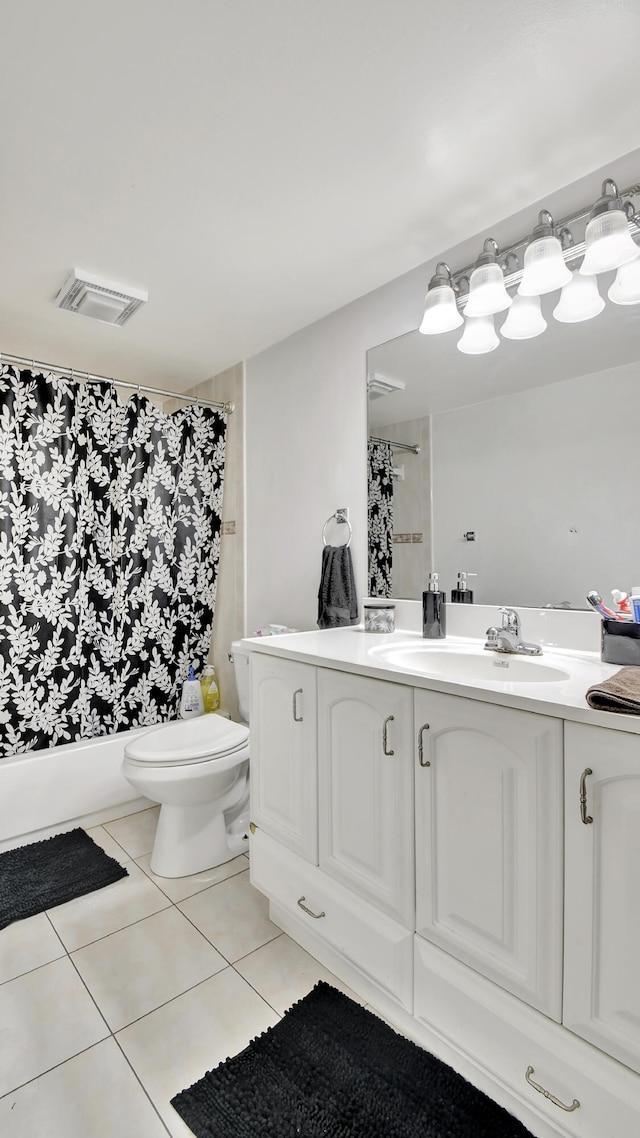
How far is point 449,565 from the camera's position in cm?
179

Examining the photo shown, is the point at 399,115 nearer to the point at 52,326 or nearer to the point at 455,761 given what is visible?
the point at 455,761

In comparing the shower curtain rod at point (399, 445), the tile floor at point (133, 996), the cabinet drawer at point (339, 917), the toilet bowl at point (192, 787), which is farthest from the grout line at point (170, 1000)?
the shower curtain rod at point (399, 445)

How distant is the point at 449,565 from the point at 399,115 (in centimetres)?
120

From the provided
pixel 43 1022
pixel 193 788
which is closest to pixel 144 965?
pixel 43 1022

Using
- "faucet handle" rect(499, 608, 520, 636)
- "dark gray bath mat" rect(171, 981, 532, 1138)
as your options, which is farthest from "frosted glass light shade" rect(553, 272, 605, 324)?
"dark gray bath mat" rect(171, 981, 532, 1138)

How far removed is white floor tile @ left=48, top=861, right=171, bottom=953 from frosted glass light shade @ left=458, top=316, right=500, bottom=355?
211 centimetres

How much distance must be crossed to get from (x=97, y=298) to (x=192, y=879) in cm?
221

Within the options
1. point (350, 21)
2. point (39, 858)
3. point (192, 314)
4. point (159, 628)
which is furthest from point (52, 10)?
point (39, 858)

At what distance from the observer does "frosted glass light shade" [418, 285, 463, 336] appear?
1.68 m

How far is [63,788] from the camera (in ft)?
7.57

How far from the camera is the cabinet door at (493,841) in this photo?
96cm

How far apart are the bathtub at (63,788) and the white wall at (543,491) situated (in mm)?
1741

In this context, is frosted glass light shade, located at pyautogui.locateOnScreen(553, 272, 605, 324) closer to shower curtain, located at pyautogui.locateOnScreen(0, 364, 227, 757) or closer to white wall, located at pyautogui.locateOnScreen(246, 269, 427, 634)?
white wall, located at pyautogui.locateOnScreen(246, 269, 427, 634)

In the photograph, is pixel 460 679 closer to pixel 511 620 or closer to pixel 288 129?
pixel 511 620
